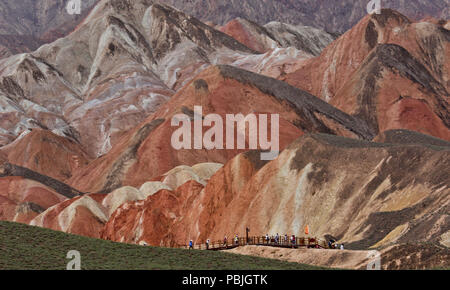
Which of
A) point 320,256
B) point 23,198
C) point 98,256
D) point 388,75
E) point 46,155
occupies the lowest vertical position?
point 98,256

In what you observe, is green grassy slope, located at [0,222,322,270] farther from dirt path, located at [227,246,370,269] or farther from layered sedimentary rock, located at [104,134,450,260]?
layered sedimentary rock, located at [104,134,450,260]

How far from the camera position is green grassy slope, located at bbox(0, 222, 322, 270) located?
3528 centimetres

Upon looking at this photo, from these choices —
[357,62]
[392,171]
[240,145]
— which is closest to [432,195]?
[392,171]

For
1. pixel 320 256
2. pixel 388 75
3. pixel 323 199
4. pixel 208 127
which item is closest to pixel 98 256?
pixel 320 256

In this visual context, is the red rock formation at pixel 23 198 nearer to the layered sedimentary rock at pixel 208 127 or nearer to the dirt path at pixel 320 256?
the layered sedimentary rock at pixel 208 127

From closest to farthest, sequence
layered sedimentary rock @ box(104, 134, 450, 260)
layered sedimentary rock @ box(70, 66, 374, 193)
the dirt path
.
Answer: the dirt path, layered sedimentary rock @ box(104, 134, 450, 260), layered sedimentary rock @ box(70, 66, 374, 193)

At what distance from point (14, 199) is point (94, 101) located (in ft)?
251

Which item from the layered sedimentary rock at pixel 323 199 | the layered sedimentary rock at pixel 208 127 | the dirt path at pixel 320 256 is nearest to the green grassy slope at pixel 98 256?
the dirt path at pixel 320 256

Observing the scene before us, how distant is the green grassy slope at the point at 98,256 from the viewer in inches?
1389

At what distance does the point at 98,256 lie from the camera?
3875cm

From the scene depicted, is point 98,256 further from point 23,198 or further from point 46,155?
point 46,155

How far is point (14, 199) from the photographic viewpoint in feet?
386

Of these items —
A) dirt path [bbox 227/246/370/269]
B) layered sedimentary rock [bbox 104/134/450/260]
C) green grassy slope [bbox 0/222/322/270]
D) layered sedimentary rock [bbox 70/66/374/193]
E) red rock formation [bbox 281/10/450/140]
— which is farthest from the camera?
red rock formation [bbox 281/10/450/140]

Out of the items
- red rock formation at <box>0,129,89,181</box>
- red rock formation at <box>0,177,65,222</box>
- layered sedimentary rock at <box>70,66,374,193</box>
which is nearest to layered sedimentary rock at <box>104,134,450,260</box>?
red rock formation at <box>0,177,65,222</box>
